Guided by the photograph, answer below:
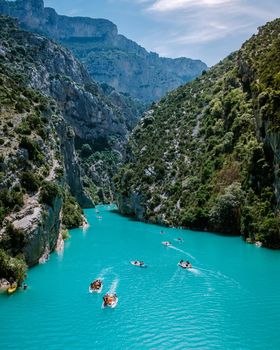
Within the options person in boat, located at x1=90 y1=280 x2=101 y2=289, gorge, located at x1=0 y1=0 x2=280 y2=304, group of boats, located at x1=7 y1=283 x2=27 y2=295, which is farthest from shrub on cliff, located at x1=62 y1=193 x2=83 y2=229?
group of boats, located at x1=7 y1=283 x2=27 y2=295

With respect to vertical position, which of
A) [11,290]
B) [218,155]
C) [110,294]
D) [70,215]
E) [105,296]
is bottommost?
[11,290]

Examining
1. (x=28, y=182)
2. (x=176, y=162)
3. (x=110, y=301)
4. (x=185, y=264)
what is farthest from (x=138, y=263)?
(x=176, y=162)

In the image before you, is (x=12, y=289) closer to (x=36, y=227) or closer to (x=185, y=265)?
(x=36, y=227)

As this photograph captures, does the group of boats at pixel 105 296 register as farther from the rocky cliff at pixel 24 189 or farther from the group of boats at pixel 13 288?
the rocky cliff at pixel 24 189

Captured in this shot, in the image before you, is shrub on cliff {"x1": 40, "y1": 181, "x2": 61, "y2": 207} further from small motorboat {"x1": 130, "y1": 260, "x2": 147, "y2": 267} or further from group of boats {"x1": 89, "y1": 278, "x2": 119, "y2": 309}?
group of boats {"x1": 89, "y1": 278, "x2": 119, "y2": 309}

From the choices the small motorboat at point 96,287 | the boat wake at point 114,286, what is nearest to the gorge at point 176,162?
the small motorboat at point 96,287

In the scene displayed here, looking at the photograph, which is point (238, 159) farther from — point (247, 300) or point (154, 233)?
point (247, 300)
